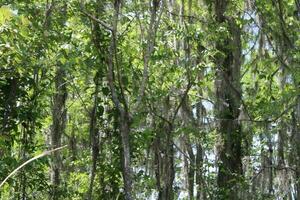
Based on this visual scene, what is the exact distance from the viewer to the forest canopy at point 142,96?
540cm

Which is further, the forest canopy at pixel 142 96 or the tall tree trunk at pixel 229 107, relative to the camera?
the tall tree trunk at pixel 229 107

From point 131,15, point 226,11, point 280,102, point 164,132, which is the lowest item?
point 164,132

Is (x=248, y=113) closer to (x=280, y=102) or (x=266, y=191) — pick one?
(x=280, y=102)

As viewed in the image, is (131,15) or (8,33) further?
(131,15)

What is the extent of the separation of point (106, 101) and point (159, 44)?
1.14m

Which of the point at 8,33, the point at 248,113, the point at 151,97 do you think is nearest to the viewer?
the point at 8,33

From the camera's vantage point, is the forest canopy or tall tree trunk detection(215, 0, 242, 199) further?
tall tree trunk detection(215, 0, 242, 199)

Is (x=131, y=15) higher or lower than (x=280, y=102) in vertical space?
higher

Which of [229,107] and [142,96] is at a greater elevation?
[229,107]

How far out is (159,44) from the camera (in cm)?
682

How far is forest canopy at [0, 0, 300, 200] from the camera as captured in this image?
5.40 m

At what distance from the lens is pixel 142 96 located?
5.26m

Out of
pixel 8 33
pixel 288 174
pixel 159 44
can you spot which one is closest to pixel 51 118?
pixel 159 44

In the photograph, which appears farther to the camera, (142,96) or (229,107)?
(229,107)
